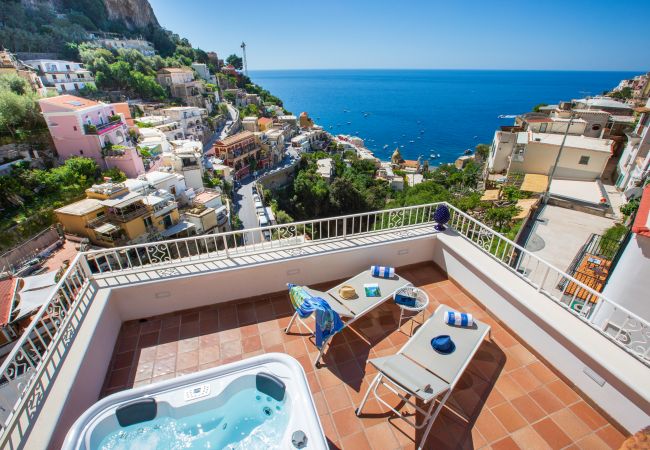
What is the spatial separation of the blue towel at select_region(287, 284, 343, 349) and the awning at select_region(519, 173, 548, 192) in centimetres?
2126

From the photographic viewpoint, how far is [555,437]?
2.95 meters

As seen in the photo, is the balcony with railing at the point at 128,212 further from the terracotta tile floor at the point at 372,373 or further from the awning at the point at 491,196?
the awning at the point at 491,196

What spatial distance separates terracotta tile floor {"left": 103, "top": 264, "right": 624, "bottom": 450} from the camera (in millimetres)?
2957

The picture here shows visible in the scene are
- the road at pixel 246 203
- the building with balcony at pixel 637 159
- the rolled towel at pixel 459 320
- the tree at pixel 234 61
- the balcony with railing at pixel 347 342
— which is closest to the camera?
the balcony with railing at pixel 347 342

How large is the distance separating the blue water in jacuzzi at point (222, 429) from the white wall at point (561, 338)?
3129mm

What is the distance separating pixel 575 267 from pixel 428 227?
26.0 ft

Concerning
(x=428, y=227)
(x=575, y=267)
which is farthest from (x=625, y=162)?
(x=428, y=227)

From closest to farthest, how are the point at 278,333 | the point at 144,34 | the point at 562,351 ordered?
the point at 562,351 → the point at 278,333 → the point at 144,34

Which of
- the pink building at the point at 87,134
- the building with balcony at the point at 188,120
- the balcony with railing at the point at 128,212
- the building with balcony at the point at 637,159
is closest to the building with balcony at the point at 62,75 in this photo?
the building with balcony at the point at 188,120

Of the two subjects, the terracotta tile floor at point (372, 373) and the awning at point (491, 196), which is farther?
the awning at point (491, 196)

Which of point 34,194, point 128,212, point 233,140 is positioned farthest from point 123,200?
point 233,140

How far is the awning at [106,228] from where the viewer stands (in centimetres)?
1848

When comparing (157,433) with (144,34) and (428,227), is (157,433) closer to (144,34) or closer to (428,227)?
→ (428,227)

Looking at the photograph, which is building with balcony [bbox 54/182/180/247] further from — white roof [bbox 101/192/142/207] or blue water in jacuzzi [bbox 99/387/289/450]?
blue water in jacuzzi [bbox 99/387/289/450]
